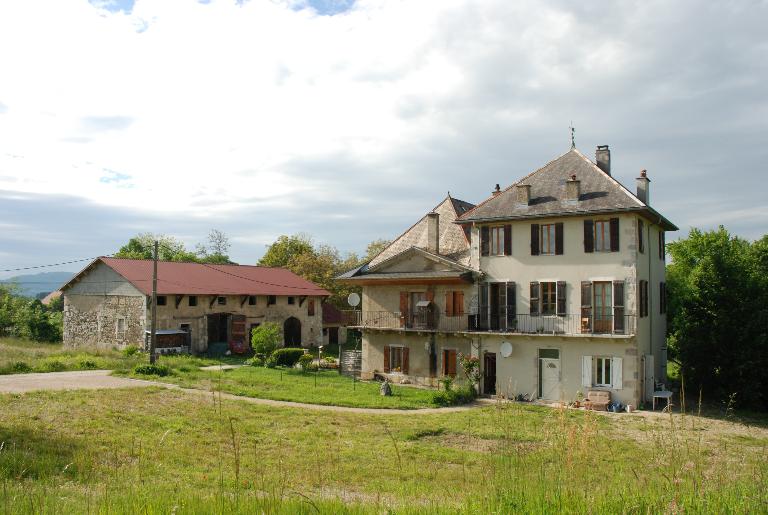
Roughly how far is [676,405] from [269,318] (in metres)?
28.6

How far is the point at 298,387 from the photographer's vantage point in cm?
2720

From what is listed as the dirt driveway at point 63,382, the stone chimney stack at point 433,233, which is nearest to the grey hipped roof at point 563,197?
the stone chimney stack at point 433,233

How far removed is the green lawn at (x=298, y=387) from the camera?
80.5ft

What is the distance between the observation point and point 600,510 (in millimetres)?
5375

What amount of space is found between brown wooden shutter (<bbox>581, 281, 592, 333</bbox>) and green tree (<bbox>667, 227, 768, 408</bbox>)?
617 centimetres

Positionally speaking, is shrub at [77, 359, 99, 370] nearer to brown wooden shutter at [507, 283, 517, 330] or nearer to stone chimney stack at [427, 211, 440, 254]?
stone chimney stack at [427, 211, 440, 254]

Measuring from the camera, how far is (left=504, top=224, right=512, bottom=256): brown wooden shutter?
2812 cm

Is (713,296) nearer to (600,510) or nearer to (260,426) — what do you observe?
(260,426)

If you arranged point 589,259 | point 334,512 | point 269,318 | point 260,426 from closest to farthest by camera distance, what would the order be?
1. point 334,512
2. point 260,426
3. point 589,259
4. point 269,318

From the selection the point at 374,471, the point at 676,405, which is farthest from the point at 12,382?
the point at 676,405

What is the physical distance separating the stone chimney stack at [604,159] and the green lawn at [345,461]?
11.9 meters

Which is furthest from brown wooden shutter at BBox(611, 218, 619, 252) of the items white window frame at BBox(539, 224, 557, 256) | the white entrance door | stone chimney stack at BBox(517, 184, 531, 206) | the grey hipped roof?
the white entrance door

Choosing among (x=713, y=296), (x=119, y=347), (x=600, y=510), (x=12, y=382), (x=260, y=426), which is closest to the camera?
(x=600, y=510)

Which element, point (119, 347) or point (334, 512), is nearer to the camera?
point (334, 512)
